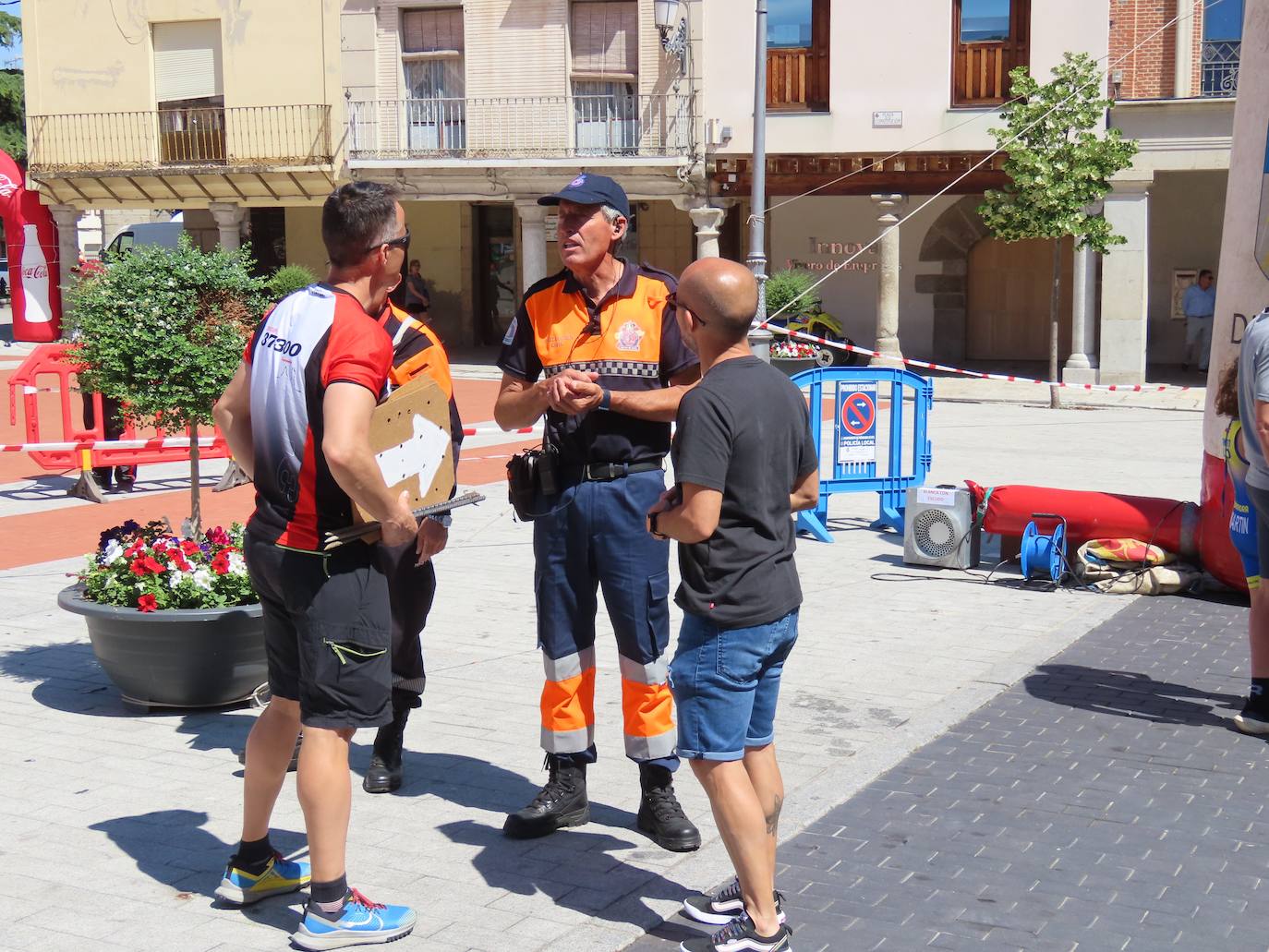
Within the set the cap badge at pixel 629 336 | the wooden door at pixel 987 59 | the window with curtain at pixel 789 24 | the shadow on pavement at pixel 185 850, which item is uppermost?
the window with curtain at pixel 789 24

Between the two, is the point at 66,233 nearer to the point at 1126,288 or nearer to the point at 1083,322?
the point at 1083,322

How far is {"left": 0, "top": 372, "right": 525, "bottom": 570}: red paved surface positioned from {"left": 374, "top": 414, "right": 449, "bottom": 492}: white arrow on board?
591cm

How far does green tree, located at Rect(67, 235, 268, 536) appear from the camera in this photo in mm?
6930

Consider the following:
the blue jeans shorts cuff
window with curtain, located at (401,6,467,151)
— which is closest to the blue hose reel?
the blue jeans shorts cuff

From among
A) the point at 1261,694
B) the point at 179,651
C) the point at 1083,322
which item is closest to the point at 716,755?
the point at 179,651

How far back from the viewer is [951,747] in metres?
5.59

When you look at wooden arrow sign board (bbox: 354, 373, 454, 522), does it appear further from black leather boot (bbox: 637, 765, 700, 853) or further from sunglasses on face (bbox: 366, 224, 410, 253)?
black leather boot (bbox: 637, 765, 700, 853)

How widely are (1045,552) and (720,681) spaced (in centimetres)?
516

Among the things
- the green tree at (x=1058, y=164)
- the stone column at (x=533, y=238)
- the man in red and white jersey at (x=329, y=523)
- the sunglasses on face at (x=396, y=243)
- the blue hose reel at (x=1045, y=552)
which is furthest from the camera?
the stone column at (x=533, y=238)

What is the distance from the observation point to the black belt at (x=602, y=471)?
4.61 metres

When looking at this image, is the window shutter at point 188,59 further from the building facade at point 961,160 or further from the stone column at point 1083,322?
the stone column at point 1083,322

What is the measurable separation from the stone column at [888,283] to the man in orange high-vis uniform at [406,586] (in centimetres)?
2019

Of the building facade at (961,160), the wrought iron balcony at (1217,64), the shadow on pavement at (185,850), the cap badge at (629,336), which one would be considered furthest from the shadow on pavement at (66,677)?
the wrought iron balcony at (1217,64)

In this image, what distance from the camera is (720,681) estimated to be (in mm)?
3754
